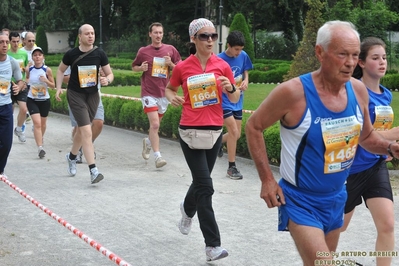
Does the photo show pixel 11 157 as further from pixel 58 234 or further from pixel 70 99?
pixel 58 234

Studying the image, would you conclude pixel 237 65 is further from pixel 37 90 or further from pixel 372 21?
pixel 372 21

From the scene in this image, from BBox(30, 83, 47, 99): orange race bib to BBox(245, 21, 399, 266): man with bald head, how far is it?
30.0ft

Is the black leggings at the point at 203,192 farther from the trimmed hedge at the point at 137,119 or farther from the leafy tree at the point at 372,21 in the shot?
the leafy tree at the point at 372,21

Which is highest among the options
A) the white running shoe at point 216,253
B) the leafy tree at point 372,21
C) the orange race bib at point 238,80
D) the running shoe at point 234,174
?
the leafy tree at point 372,21

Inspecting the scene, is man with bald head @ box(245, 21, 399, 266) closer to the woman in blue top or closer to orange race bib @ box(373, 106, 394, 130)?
the woman in blue top

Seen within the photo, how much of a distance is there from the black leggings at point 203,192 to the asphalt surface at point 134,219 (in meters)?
0.28

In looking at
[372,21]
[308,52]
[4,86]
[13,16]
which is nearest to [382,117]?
[4,86]

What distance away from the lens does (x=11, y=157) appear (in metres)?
12.3

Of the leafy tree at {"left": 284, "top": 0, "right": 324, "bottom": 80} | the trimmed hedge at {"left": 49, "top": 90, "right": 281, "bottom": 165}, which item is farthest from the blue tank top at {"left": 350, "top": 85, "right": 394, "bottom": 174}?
the leafy tree at {"left": 284, "top": 0, "right": 324, "bottom": 80}

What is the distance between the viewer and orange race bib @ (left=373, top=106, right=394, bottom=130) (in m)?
5.39

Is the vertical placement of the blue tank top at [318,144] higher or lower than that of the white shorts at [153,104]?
higher

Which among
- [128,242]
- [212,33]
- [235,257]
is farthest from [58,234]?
[212,33]

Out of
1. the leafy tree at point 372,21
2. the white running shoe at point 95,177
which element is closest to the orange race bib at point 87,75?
the white running shoe at point 95,177

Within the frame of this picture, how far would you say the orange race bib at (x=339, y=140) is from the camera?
3.99 m
